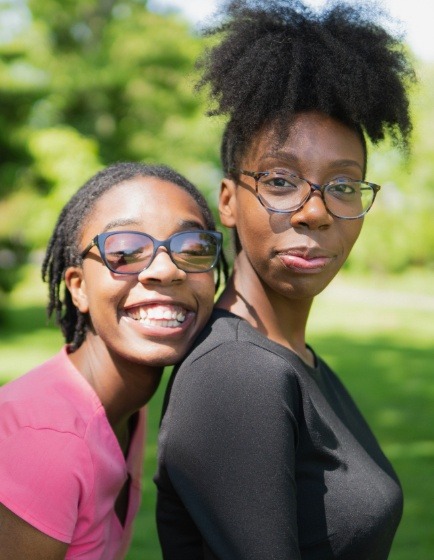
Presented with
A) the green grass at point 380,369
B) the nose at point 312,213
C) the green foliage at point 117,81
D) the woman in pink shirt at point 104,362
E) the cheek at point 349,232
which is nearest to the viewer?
the woman in pink shirt at point 104,362

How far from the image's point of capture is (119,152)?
949 inches

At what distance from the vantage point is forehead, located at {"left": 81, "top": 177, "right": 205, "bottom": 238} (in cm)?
236

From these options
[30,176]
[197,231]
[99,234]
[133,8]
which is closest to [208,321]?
[197,231]

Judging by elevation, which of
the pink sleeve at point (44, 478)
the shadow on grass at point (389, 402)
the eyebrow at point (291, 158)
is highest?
the eyebrow at point (291, 158)

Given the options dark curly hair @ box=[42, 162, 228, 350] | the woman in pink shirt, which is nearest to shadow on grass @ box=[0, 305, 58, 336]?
dark curly hair @ box=[42, 162, 228, 350]

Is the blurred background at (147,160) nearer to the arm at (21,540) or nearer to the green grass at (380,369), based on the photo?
the green grass at (380,369)

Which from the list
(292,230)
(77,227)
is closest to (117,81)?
(77,227)

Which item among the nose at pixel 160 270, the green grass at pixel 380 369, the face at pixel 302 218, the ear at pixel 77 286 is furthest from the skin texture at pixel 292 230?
the green grass at pixel 380 369

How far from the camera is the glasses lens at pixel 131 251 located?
2316 mm

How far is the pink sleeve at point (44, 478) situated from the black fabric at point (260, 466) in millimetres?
238

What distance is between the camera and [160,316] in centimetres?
231

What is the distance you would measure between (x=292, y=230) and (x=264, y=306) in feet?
0.88

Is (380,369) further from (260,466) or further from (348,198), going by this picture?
(260,466)

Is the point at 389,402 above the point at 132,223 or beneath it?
beneath
